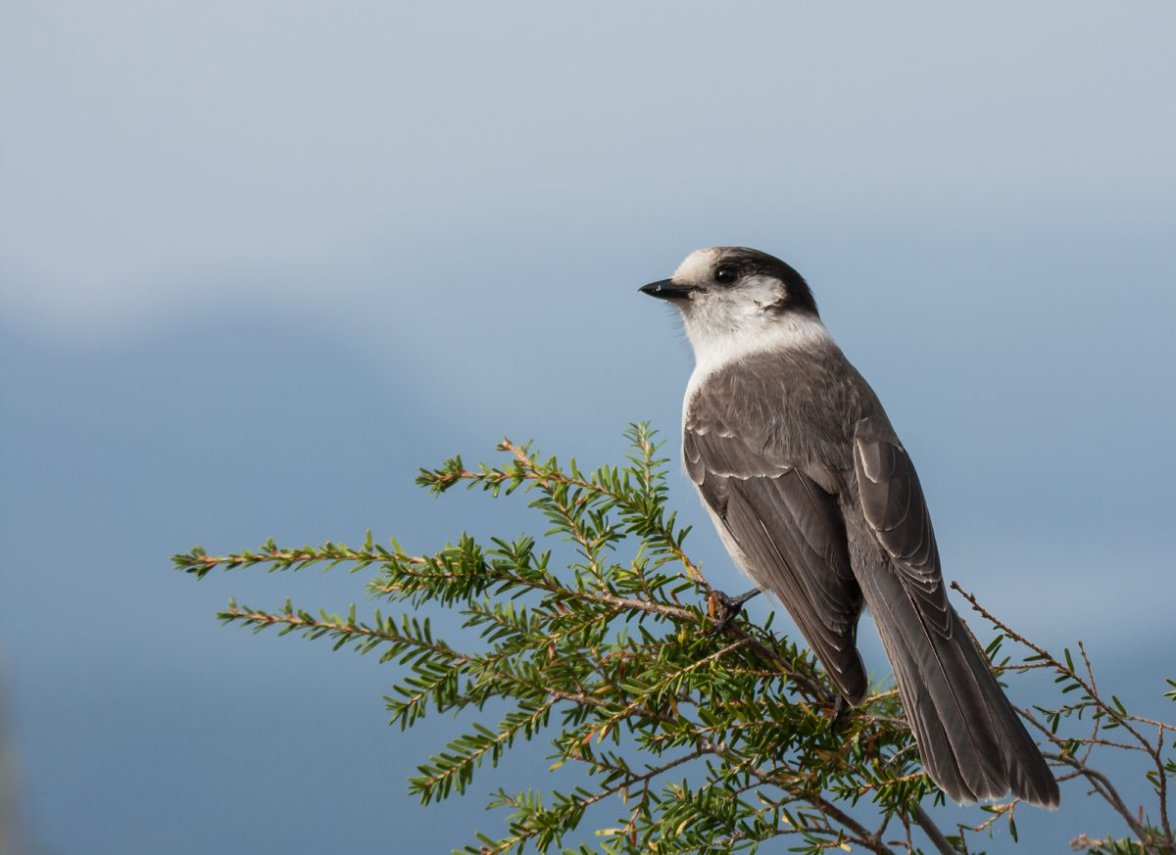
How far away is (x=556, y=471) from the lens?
9.53 ft

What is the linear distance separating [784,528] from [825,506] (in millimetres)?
143

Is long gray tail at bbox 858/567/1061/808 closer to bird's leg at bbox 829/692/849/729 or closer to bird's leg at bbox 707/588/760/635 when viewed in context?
bird's leg at bbox 829/692/849/729

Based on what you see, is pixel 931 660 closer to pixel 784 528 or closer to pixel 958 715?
pixel 958 715

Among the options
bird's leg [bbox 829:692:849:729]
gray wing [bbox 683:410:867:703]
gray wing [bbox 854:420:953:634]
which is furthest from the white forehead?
bird's leg [bbox 829:692:849:729]

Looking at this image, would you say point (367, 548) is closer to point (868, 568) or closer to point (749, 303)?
point (868, 568)

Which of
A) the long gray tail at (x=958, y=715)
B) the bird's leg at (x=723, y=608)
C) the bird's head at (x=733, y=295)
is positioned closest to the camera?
the long gray tail at (x=958, y=715)

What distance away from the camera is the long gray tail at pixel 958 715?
2.54 m

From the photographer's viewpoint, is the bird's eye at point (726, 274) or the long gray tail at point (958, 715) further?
the bird's eye at point (726, 274)

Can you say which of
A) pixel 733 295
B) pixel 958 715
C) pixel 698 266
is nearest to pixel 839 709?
pixel 958 715

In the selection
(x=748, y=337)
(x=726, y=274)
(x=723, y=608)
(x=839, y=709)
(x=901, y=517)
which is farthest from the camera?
(x=726, y=274)

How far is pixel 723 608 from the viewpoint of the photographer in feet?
9.31

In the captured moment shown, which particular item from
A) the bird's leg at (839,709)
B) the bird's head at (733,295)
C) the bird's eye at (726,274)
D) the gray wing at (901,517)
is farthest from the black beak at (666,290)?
the bird's leg at (839,709)

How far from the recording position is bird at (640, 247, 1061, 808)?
264 centimetres

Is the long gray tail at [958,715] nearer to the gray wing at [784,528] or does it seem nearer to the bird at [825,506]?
the bird at [825,506]
